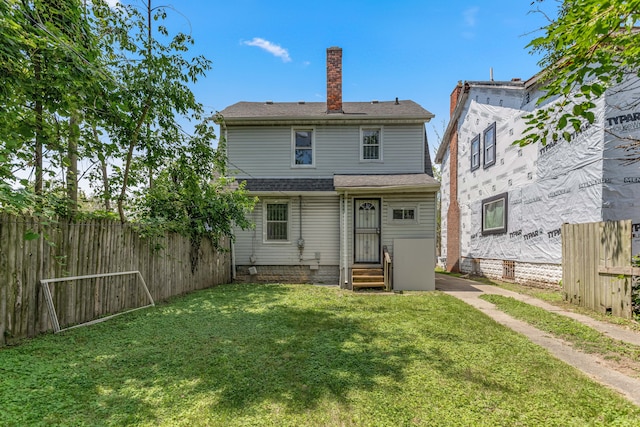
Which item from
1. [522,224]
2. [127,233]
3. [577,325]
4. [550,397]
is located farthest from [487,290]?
[127,233]

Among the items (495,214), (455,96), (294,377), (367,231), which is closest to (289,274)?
(367,231)

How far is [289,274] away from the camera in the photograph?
10227 mm

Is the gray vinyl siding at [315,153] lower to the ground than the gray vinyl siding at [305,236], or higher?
higher

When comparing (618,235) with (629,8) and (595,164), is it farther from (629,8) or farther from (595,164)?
(629,8)

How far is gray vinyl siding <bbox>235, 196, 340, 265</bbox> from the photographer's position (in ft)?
33.6

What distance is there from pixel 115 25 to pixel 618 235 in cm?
1065

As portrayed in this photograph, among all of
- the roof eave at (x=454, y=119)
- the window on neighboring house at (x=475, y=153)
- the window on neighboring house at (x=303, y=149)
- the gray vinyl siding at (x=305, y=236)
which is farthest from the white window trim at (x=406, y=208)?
the roof eave at (x=454, y=119)

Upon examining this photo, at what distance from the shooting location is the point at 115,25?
19.4 ft

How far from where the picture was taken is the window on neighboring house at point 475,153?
1285cm

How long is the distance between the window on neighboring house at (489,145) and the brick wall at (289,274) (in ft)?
25.0

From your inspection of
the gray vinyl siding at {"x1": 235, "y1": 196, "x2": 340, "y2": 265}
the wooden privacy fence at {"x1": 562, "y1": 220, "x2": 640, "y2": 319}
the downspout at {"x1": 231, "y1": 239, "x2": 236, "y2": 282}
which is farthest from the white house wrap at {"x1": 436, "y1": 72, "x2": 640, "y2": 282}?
the downspout at {"x1": 231, "y1": 239, "x2": 236, "y2": 282}

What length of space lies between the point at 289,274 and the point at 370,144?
5.60 metres

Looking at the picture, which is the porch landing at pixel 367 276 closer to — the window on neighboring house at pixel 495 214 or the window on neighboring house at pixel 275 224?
the window on neighboring house at pixel 275 224

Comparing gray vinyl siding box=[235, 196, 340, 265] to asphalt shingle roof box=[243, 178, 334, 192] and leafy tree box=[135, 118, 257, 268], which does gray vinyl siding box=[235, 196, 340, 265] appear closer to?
asphalt shingle roof box=[243, 178, 334, 192]
